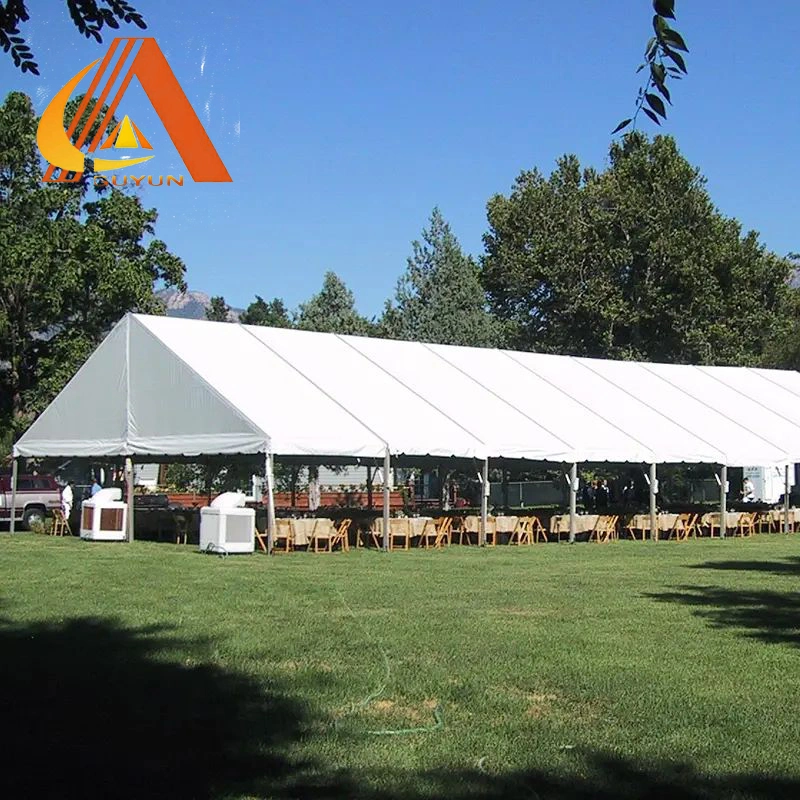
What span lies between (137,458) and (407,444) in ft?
22.2

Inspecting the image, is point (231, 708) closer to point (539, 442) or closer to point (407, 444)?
point (407, 444)

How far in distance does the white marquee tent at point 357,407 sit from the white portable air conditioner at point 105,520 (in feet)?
3.54

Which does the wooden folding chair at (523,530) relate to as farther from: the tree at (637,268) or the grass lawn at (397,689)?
the tree at (637,268)

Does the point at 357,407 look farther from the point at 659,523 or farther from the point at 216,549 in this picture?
the point at 659,523

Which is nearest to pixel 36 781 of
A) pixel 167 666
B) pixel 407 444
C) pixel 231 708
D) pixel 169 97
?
pixel 231 708

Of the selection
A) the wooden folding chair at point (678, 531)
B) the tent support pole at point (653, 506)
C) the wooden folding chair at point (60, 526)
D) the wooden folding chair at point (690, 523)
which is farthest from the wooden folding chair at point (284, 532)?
the wooden folding chair at point (690, 523)

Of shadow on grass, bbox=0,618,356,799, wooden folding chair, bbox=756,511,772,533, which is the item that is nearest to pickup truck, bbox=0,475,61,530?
wooden folding chair, bbox=756,511,772,533

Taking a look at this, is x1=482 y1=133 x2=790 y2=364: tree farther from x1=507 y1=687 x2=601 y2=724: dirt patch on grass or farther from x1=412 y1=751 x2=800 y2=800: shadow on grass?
x1=412 y1=751 x2=800 y2=800: shadow on grass

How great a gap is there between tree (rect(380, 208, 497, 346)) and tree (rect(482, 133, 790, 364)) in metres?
3.35

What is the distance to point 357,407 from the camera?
866 inches

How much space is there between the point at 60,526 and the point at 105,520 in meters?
3.60

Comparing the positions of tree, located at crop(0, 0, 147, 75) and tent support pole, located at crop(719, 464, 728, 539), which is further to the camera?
tent support pole, located at crop(719, 464, 728, 539)

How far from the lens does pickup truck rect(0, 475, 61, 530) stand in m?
27.5

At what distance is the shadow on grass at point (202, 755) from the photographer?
5.40 meters
